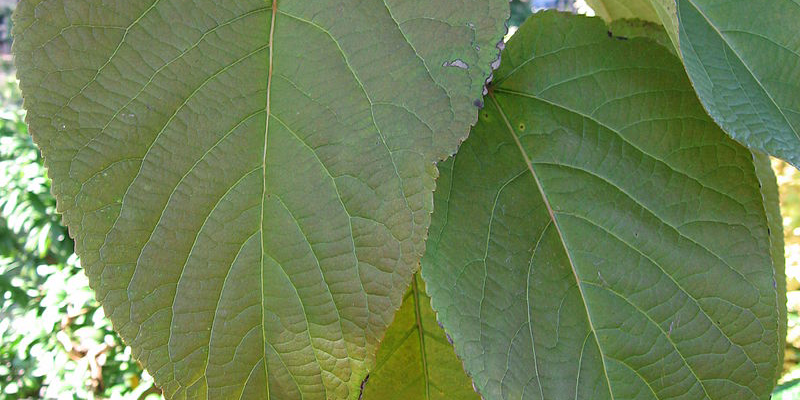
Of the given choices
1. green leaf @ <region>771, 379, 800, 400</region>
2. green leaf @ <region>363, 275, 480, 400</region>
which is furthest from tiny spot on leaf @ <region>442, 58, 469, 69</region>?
green leaf @ <region>771, 379, 800, 400</region>

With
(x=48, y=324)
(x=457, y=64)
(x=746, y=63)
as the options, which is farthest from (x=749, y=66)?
(x=48, y=324)

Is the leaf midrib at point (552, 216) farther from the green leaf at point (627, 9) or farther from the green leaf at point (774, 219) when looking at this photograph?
the green leaf at point (774, 219)

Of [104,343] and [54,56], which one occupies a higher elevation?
[54,56]

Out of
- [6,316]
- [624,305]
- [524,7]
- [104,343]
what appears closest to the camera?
[624,305]

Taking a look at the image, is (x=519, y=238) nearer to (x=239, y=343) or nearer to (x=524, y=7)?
(x=239, y=343)

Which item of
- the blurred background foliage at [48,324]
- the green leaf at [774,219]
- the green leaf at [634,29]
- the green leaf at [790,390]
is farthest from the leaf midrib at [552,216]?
the green leaf at [790,390]

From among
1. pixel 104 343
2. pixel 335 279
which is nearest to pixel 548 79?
pixel 335 279

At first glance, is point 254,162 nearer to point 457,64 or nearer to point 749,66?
point 457,64
